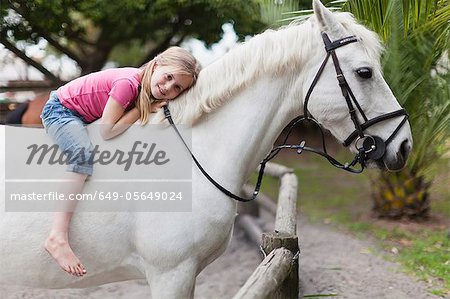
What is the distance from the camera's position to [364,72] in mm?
1901

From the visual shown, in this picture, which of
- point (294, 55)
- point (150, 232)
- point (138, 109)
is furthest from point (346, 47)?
point (150, 232)

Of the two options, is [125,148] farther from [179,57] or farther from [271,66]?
[271,66]

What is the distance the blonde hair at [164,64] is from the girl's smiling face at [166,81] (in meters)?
0.02

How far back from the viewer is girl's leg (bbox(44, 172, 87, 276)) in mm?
1913

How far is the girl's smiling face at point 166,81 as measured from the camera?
2026 mm

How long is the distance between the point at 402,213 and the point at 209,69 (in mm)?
4827

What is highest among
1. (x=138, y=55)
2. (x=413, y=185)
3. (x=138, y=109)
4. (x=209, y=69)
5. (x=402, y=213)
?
(x=209, y=69)

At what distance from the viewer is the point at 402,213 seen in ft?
20.2

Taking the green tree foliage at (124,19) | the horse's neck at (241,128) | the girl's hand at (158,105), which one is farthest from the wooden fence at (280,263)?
the green tree foliage at (124,19)

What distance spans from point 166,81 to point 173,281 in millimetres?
826

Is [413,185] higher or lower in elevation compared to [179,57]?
lower

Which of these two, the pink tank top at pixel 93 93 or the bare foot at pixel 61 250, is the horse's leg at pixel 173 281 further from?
the pink tank top at pixel 93 93

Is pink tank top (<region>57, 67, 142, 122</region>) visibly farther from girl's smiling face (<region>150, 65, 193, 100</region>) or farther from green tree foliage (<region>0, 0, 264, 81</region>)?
green tree foliage (<region>0, 0, 264, 81</region>)

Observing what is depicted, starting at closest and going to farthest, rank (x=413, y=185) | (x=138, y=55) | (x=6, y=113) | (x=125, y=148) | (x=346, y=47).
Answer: (x=346, y=47), (x=125, y=148), (x=6, y=113), (x=413, y=185), (x=138, y=55)
